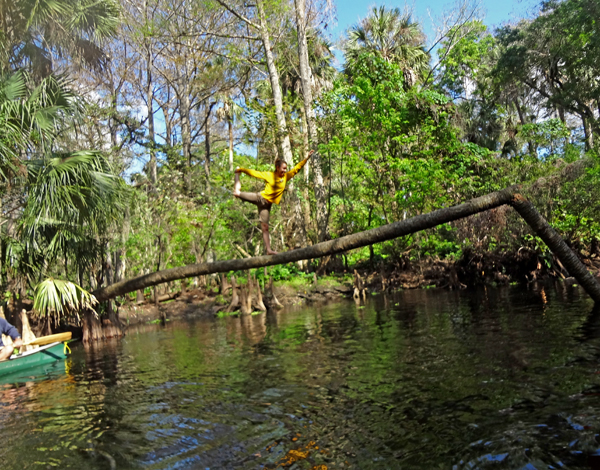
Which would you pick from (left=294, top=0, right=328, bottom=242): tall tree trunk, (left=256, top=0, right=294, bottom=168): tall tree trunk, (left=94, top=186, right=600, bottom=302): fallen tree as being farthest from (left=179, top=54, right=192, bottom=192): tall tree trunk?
(left=94, top=186, right=600, bottom=302): fallen tree

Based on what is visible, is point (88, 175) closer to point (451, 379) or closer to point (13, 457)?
point (13, 457)

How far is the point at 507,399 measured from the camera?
6.46 metres

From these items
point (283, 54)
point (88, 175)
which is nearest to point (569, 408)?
point (88, 175)

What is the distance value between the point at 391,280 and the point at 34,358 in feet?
57.6

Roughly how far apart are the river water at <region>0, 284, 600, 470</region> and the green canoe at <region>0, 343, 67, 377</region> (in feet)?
1.39

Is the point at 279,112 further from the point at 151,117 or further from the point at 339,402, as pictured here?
the point at 339,402

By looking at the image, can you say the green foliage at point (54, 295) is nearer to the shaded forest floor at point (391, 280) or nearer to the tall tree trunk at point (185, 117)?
the shaded forest floor at point (391, 280)

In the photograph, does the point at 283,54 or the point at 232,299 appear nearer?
the point at 232,299

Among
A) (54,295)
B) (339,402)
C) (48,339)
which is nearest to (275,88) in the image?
(54,295)

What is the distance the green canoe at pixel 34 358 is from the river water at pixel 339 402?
1.39 ft

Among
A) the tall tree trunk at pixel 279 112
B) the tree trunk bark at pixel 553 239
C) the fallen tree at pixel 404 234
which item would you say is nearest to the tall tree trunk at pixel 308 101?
the tall tree trunk at pixel 279 112

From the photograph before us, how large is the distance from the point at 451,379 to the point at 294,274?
1959cm

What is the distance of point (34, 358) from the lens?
1246 centimetres

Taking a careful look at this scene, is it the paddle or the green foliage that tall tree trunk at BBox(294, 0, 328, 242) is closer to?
the paddle
